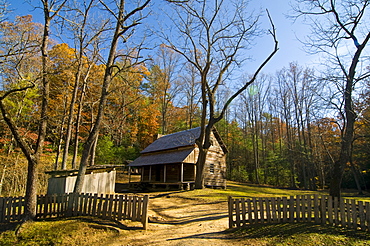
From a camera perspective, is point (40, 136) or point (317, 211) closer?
point (317, 211)

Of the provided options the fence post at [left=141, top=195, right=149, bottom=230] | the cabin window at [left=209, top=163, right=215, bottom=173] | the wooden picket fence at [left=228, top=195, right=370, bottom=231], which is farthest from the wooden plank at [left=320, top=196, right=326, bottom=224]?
the cabin window at [left=209, top=163, right=215, bottom=173]

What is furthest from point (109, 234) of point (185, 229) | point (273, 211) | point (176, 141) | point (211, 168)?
point (176, 141)

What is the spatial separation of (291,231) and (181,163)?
15.6 metres

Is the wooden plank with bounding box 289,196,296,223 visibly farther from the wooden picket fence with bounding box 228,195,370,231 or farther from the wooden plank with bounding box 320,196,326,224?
the wooden plank with bounding box 320,196,326,224

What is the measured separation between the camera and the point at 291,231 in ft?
23.4

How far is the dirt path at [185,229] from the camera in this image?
714 cm

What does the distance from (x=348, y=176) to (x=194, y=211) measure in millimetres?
33816

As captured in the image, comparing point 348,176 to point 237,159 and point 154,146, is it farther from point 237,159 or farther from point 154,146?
point 154,146

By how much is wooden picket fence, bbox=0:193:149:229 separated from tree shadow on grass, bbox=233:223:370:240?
140 inches

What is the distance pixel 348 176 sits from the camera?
117 ft

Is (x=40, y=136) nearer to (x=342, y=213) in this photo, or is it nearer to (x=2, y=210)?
(x=2, y=210)

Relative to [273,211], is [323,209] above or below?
above

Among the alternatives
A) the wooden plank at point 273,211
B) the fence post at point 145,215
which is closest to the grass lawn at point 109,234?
the wooden plank at point 273,211

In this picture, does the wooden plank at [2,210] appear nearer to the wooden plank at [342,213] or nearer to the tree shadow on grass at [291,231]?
the tree shadow on grass at [291,231]
